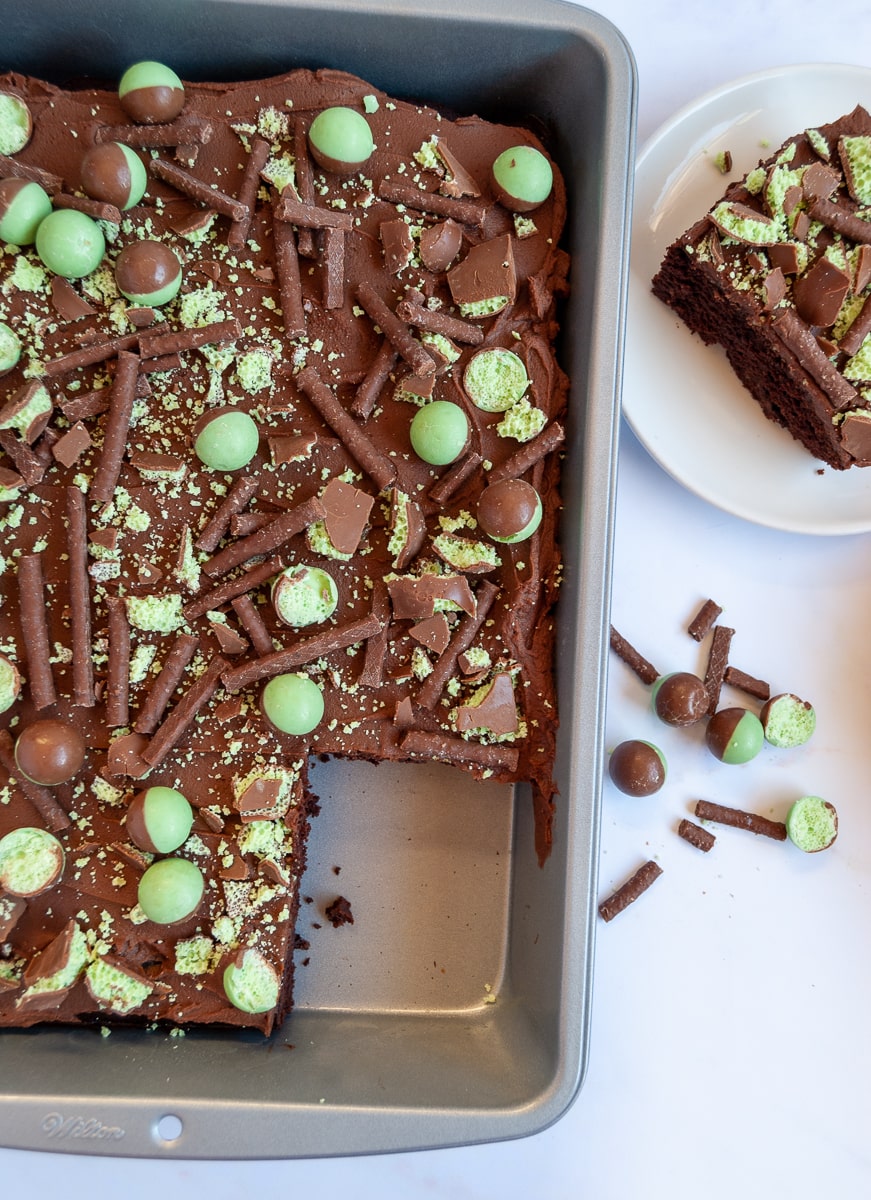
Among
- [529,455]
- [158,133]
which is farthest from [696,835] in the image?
[158,133]

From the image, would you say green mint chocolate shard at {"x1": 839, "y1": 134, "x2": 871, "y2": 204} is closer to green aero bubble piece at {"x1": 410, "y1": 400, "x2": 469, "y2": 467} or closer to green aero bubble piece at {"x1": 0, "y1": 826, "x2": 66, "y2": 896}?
green aero bubble piece at {"x1": 410, "y1": 400, "x2": 469, "y2": 467}

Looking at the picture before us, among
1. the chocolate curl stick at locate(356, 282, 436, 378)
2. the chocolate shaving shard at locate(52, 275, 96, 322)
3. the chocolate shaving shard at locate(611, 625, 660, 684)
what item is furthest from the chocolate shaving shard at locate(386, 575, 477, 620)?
the chocolate shaving shard at locate(52, 275, 96, 322)

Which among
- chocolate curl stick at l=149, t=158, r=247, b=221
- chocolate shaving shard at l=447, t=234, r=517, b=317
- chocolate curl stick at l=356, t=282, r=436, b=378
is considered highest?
chocolate shaving shard at l=447, t=234, r=517, b=317

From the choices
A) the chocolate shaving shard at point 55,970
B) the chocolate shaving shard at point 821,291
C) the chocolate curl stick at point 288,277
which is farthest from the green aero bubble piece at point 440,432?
the chocolate shaving shard at point 55,970

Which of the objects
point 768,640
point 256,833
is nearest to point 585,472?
point 768,640

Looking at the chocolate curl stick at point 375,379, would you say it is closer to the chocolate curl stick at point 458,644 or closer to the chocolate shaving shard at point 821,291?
the chocolate curl stick at point 458,644
